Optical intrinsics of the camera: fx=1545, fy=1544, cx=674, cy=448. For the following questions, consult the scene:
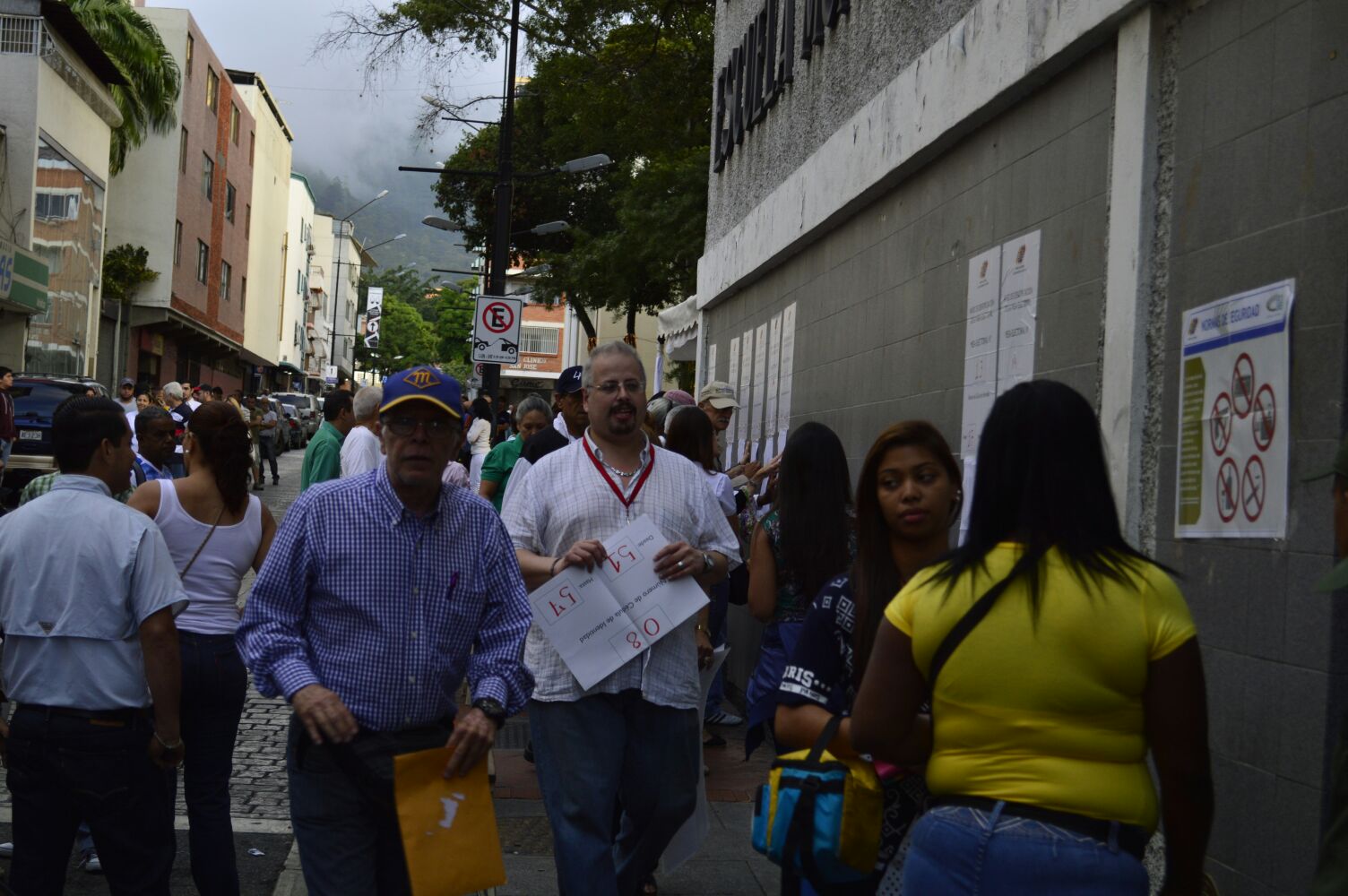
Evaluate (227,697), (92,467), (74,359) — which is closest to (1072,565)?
(92,467)

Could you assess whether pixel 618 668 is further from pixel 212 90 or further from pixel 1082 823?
pixel 212 90

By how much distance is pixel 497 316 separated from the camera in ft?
66.7

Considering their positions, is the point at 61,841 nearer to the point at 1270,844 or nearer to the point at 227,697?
the point at 227,697

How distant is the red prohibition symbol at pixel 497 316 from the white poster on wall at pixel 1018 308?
1409 centimetres

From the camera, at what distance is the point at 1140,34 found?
5.23 metres

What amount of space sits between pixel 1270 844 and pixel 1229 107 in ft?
7.05

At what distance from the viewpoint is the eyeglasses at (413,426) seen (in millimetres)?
3877

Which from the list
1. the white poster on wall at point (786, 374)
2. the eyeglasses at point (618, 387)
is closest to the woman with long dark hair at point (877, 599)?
the eyeglasses at point (618, 387)

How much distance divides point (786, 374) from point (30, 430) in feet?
43.3

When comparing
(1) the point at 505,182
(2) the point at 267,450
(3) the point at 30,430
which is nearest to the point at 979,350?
(1) the point at 505,182

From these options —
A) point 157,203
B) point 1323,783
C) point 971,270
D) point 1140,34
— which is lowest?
point 1323,783

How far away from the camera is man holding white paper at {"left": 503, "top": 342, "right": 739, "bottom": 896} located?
466 centimetres

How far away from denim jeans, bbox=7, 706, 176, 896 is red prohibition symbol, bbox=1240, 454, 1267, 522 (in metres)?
3.21

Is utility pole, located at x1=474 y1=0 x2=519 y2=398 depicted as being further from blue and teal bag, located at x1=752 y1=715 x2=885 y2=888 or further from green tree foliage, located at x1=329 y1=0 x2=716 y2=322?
blue and teal bag, located at x1=752 y1=715 x2=885 y2=888
